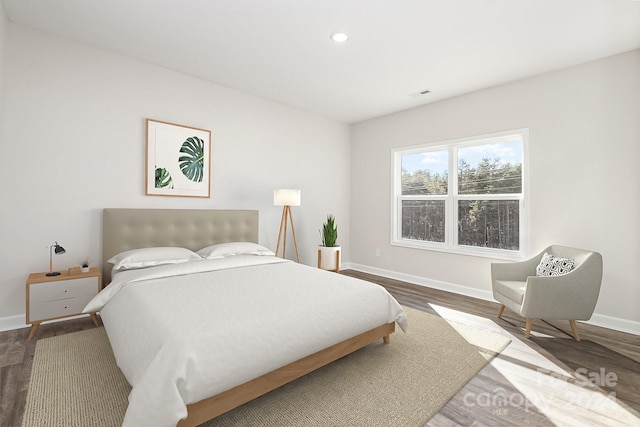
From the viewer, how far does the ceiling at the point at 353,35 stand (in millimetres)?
2309

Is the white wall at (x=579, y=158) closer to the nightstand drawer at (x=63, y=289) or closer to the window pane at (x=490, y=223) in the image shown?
the window pane at (x=490, y=223)

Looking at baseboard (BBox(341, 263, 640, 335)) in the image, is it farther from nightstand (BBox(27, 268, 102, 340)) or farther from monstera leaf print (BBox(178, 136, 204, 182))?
nightstand (BBox(27, 268, 102, 340))

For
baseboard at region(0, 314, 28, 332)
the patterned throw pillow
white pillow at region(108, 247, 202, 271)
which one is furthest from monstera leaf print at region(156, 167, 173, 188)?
the patterned throw pillow

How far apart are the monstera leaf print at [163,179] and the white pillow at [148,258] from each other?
79 centimetres

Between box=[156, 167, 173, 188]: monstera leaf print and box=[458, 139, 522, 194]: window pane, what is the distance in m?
3.71

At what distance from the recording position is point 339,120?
17.3 feet

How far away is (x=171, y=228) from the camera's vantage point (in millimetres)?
3365

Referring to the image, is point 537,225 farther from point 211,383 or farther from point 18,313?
point 18,313

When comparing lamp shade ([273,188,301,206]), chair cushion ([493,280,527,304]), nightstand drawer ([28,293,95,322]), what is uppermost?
lamp shade ([273,188,301,206])

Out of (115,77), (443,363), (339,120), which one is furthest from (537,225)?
(115,77)

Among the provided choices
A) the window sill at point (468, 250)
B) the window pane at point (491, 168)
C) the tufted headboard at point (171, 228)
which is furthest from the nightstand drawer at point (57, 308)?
the window pane at point (491, 168)

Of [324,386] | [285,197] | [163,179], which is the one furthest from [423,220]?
[163,179]

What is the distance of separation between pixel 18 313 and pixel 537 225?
521cm

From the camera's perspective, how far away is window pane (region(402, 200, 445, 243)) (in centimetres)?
440
